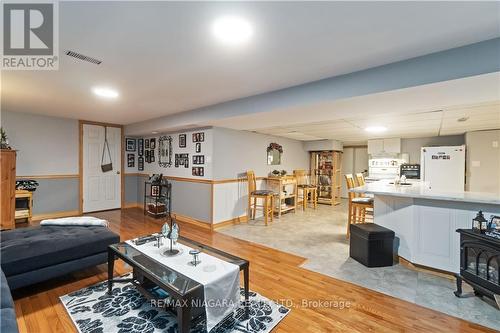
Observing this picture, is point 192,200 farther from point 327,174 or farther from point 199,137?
point 327,174

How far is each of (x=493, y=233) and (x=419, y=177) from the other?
4.57 meters

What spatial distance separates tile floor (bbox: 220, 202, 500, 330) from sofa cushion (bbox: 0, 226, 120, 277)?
2264mm

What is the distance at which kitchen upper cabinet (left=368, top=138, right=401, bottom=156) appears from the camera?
658 centimetres

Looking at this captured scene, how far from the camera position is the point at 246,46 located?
1.91m

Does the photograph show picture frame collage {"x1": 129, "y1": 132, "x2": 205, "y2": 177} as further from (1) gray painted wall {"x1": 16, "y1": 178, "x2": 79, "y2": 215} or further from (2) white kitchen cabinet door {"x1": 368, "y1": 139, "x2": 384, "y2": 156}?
(2) white kitchen cabinet door {"x1": 368, "y1": 139, "x2": 384, "y2": 156}

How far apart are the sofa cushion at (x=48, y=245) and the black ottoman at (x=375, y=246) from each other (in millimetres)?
3110

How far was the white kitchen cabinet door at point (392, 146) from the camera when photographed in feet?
21.6

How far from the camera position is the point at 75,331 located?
1.76 metres

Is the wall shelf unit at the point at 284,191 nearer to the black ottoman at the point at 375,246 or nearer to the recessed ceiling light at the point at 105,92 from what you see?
the black ottoman at the point at 375,246

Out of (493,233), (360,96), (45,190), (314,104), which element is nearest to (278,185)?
(314,104)

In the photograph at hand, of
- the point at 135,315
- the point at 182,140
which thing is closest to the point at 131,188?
the point at 182,140

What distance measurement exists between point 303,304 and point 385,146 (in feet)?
19.7

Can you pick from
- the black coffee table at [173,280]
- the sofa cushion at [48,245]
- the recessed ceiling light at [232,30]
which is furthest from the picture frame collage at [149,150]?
the recessed ceiling light at [232,30]

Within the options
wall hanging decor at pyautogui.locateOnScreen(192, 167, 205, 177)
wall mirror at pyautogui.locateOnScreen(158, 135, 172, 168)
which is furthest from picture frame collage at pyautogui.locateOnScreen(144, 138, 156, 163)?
wall hanging decor at pyautogui.locateOnScreen(192, 167, 205, 177)
